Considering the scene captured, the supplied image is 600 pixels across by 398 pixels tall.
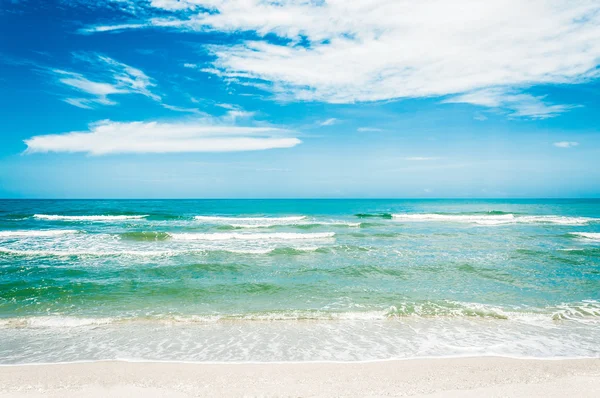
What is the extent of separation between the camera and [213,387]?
4.85 metres

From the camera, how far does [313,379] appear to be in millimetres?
5043

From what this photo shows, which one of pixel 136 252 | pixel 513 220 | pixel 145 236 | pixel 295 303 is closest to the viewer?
pixel 295 303

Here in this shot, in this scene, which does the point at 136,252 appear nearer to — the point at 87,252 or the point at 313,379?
the point at 87,252

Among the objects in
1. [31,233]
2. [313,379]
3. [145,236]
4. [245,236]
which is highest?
[31,233]

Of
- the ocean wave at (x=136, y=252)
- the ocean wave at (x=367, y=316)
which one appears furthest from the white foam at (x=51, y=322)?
the ocean wave at (x=136, y=252)

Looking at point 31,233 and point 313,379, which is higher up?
point 31,233

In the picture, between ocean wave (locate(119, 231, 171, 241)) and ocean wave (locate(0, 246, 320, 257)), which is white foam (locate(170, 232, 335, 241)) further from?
ocean wave (locate(0, 246, 320, 257))

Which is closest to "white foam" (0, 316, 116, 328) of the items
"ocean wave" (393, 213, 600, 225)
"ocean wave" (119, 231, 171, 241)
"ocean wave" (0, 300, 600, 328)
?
"ocean wave" (0, 300, 600, 328)

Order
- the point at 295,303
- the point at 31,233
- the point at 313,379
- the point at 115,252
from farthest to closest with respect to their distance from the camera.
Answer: the point at 31,233, the point at 115,252, the point at 295,303, the point at 313,379

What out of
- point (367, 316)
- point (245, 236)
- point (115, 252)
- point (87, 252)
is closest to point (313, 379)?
point (367, 316)

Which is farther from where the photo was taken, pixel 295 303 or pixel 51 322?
pixel 295 303

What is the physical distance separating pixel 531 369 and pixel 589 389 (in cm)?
78

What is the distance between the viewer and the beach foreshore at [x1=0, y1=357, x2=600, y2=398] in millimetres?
4688

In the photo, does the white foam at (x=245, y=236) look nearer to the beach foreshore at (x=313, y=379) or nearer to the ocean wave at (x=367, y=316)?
the ocean wave at (x=367, y=316)
